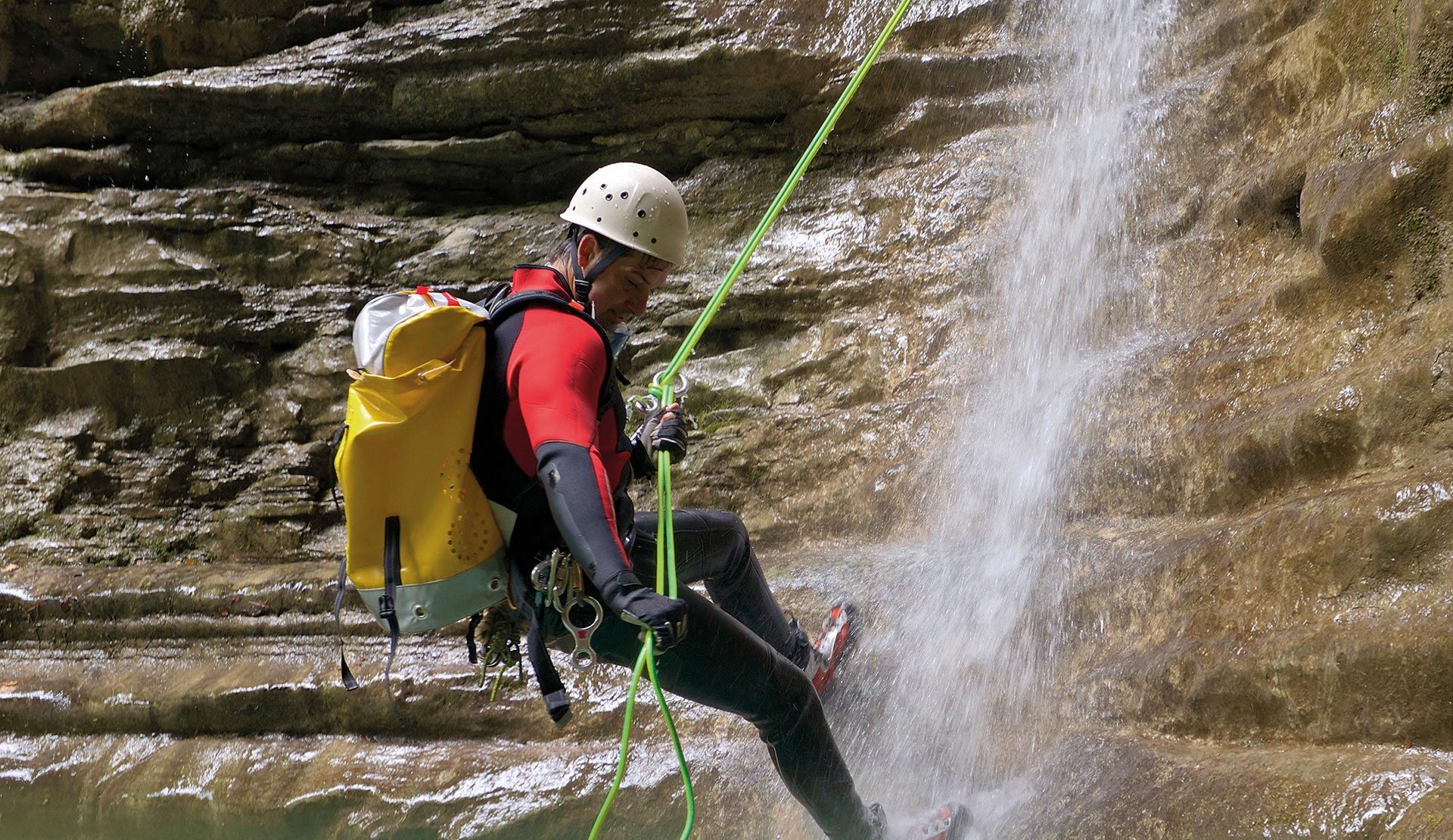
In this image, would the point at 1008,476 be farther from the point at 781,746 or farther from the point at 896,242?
the point at 781,746

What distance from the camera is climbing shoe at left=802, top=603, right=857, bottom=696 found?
176 inches

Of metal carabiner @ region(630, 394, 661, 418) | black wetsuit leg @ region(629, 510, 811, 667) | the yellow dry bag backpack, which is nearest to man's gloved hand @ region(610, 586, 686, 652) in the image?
the yellow dry bag backpack

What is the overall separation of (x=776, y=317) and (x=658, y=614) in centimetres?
457

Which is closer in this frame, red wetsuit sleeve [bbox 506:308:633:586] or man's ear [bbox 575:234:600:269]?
red wetsuit sleeve [bbox 506:308:633:586]

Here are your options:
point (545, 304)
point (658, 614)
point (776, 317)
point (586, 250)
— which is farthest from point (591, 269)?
point (776, 317)

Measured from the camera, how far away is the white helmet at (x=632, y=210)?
3309 mm

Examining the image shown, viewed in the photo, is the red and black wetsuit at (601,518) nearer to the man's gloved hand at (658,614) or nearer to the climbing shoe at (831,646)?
the man's gloved hand at (658,614)

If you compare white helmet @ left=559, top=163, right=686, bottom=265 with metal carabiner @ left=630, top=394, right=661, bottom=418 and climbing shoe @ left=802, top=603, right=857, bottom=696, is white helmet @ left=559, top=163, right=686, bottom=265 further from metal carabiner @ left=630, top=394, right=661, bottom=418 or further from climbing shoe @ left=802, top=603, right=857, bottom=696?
climbing shoe @ left=802, top=603, right=857, bottom=696

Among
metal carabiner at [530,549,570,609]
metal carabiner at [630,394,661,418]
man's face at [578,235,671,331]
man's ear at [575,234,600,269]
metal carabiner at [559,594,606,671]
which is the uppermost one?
man's ear at [575,234,600,269]

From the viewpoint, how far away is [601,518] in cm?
266

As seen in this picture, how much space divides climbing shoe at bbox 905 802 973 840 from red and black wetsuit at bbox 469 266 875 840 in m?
0.18

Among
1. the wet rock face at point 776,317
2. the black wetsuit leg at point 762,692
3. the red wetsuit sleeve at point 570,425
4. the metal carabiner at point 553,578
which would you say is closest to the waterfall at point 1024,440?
the wet rock face at point 776,317

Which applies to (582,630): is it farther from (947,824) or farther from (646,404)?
(947,824)

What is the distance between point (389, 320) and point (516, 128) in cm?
546
